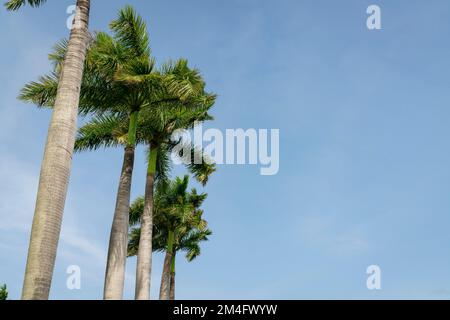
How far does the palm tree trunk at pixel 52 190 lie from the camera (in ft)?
32.5

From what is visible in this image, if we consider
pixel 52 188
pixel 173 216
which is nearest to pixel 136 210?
pixel 173 216

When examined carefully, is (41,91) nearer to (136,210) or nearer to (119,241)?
(119,241)

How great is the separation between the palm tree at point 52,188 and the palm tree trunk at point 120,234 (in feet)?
26.8

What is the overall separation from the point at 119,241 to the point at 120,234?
0.29 meters

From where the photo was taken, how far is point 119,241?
18.9 metres

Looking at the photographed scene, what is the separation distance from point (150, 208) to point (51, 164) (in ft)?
41.4

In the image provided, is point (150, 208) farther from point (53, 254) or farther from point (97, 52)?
point (53, 254)

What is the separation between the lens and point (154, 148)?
23.9 metres

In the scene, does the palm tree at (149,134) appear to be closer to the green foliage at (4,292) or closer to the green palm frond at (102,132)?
the green palm frond at (102,132)

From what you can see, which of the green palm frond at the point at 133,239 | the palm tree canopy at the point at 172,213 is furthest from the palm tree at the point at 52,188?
the green palm frond at the point at 133,239

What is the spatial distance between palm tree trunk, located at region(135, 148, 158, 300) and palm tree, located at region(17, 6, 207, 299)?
264cm

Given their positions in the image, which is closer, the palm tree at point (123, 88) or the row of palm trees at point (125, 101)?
the row of palm trees at point (125, 101)

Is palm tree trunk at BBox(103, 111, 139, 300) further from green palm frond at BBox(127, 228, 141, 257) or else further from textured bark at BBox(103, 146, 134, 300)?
green palm frond at BBox(127, 228, 141, 257)

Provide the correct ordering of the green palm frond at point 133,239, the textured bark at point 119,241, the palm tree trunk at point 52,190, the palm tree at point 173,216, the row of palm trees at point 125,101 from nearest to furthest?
the palm tree trunk at point 52,190
the row of palm trees at point 125,101
the textured bark at point 119,241
the palm tree at point 173,216
the green palm frond at point 133,239
